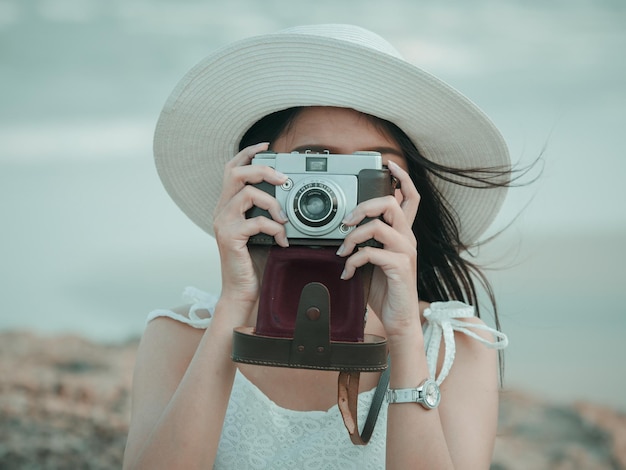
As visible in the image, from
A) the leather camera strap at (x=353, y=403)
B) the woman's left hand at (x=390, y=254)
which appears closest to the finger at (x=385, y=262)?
the woman's left hand at (x=390, y=254)

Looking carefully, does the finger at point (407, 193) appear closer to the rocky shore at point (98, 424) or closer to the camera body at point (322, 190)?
the camera body at point (322, 190)

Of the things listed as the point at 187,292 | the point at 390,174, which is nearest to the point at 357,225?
the point at 390,174

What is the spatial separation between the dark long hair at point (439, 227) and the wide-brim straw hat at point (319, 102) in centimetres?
3

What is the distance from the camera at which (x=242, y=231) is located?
5.57 ft

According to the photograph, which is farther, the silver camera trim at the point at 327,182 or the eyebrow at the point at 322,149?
the eyebrow at the point at 322,149

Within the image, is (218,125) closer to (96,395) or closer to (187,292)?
(187,292)

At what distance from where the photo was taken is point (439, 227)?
2.29m

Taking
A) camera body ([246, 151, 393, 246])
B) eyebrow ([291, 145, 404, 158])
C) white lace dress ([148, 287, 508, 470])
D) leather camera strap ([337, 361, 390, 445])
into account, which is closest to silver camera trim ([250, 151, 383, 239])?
camera body ([246, 151, 393, 246])

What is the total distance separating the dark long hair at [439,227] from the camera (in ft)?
6.92

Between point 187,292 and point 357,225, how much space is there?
72 cm

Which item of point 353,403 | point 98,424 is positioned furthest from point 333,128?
point 98,424

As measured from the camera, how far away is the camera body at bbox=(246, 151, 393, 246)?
1.67 m

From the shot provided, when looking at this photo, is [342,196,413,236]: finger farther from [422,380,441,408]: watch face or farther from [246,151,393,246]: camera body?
[422,380,441,408]: watch face

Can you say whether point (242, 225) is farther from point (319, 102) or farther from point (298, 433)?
A: point (298, 433)
